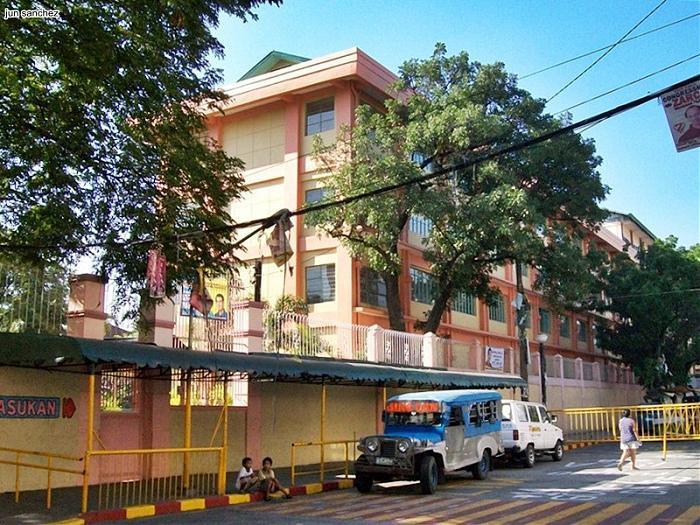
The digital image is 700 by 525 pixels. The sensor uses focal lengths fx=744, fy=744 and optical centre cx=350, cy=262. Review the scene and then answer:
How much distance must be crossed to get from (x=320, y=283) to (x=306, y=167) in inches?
193

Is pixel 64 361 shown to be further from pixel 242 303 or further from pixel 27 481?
pixel 242 303

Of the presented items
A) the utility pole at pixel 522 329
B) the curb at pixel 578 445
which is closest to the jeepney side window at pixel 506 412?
the utility pole at pixel 522 329

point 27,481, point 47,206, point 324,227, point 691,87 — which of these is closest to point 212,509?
point 27,481

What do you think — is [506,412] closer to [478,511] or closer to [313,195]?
[478,511]

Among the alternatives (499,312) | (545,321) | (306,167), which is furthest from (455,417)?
(545,321)

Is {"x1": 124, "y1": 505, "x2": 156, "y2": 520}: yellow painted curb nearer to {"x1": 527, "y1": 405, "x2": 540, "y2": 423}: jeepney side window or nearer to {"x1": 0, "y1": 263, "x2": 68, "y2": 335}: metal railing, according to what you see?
{"x1": 0, "y1": 263, "x2": 68, "y2": 335}: metal railing

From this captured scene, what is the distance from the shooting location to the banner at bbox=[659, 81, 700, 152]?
32.0 feet

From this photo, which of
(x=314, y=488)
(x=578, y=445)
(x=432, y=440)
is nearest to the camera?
(x=432, y=440)

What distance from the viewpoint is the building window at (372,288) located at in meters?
30.3

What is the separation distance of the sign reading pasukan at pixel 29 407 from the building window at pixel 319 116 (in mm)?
18459

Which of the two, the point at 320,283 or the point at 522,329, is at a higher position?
the point at 320,283

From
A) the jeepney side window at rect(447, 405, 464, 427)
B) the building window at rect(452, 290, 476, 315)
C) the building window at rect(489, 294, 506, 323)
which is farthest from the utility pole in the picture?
the jeepney side window at rect(447, 405, 464, 427)

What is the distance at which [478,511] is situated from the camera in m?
13.0

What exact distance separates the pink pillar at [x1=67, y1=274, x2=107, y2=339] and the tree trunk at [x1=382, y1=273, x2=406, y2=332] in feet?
47.6
